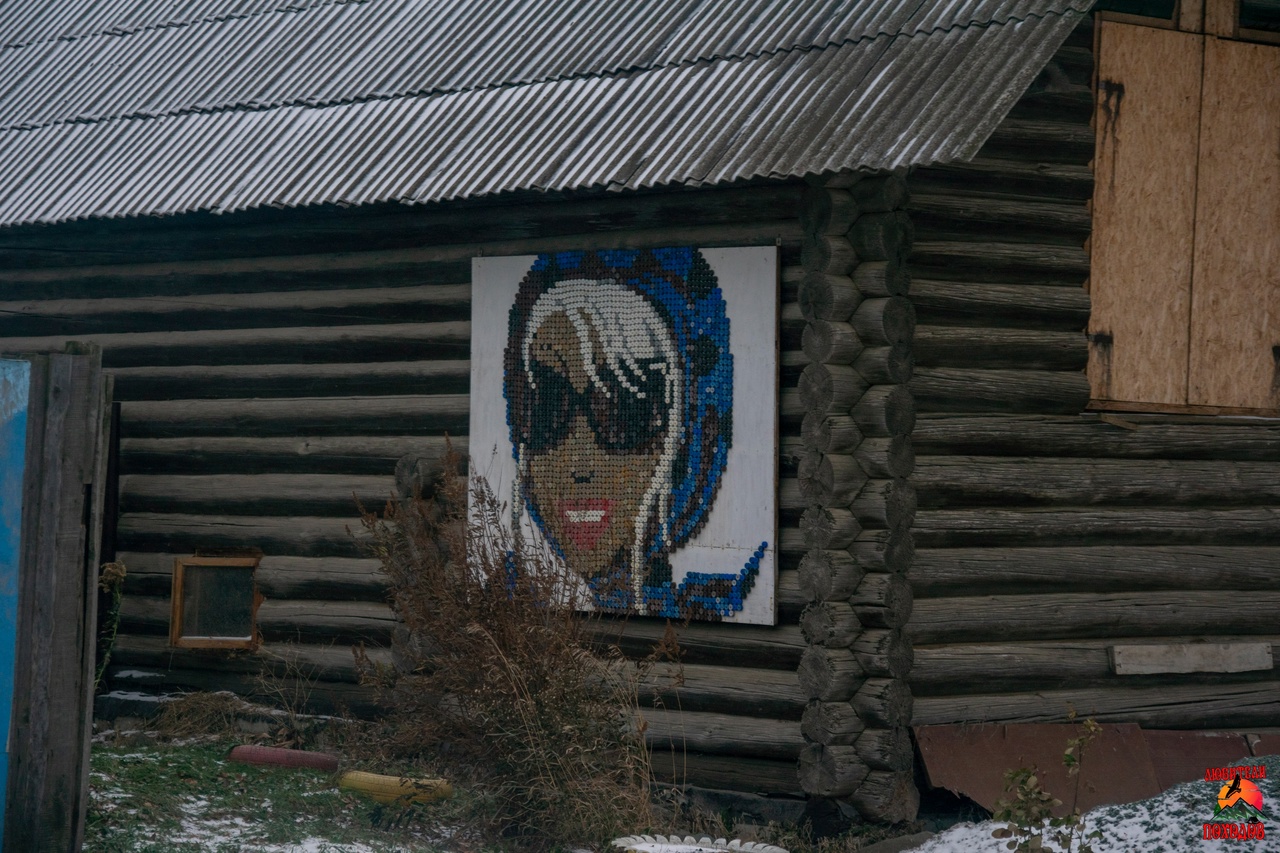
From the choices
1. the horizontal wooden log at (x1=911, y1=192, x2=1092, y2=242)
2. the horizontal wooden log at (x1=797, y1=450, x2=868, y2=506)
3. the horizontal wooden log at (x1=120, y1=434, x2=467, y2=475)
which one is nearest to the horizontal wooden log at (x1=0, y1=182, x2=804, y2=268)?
the horizontal wooden log at (x1=911, y1=192, x2=1092, y2=242)

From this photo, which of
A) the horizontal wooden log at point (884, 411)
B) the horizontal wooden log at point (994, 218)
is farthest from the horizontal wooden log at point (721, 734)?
the horizontal wooden log at point (994, 218)

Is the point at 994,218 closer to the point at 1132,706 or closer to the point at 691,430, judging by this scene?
the point at 691,430

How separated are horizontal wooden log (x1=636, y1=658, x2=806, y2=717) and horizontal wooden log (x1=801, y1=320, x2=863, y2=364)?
1.61 meters

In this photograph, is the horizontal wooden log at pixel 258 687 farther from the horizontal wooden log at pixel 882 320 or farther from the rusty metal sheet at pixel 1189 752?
the rusty metal sheet at pixel 1189 752

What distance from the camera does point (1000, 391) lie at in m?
7.56

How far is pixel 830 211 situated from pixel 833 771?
2689 millimetres

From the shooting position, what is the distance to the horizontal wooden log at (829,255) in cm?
710

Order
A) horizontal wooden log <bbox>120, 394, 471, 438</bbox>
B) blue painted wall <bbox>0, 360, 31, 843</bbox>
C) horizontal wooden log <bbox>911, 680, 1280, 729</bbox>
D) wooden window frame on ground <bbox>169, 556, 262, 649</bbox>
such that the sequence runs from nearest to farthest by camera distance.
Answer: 1. blue painted wall <bbox>0, 360, 31, 843</bbox>
2. horizontal wooden log <bbox>911, 680, 1280, 729</bbox>
3. horizontal wooden log <bbox>120, 394, 471, 438</bbox>
4. wooden window frame on ground <bbox>169, 556, 262, 649</bbox>

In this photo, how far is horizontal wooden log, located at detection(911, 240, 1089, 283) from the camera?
24.4ft

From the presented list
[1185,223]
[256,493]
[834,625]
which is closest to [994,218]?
[1185,223]

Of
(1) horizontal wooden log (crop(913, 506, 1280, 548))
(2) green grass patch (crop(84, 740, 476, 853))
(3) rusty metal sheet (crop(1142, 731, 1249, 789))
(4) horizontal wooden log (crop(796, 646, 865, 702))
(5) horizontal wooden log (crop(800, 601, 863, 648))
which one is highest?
(1) horizontal wooden log (crop(913, 506, 1280, 548))

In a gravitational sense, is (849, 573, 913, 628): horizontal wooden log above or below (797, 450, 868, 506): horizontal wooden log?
below

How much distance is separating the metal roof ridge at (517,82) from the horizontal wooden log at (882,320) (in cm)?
158

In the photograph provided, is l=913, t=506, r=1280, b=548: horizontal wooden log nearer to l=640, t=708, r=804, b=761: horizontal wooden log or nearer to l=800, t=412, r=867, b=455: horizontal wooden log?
l=800, t=412, r=867, b=455: horizontal wooden log
